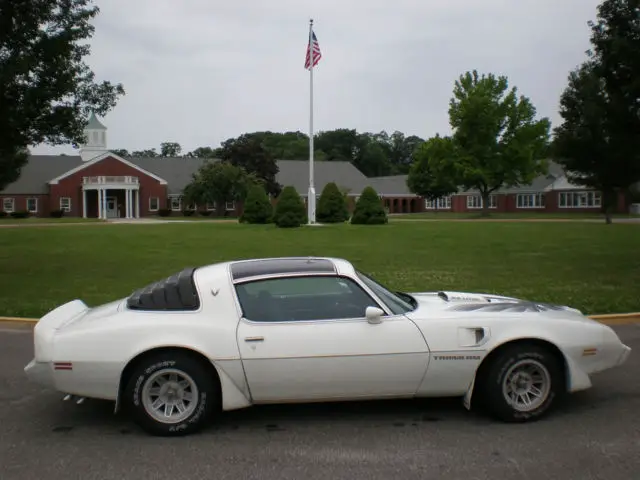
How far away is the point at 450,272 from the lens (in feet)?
50.5

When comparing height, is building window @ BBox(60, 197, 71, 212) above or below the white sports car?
above

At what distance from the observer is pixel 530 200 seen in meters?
75.1

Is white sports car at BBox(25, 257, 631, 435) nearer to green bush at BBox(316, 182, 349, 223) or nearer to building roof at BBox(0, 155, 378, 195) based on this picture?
green bush at BBox(316, 182, 349, 223)

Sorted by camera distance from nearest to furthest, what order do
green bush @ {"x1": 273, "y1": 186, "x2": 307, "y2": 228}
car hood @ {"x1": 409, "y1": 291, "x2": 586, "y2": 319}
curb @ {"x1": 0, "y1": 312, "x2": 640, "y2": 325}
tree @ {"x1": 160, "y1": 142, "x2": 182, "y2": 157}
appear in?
car hood @ {"x1": 409, "y1": 291, "x2": 586, "y2": 319} < curb @ {"x1": 0, "y1": 312, "x2": 640, "y2": 325} < green bush @ {"x1": 273, "y1": 186, "x2": 307, "y2": 228} < tree @ {"x1": 160, "y1": 142, "x2": 182, "y2": 157}

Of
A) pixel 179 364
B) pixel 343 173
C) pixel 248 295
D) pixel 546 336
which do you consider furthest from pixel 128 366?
pixel 343 173

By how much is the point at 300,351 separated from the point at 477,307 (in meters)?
1.56

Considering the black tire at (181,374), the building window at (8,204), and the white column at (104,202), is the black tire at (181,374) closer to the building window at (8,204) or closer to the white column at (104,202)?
the white column at (104,202)

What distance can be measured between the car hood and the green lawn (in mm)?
4961

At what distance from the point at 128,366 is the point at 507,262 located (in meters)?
14.5

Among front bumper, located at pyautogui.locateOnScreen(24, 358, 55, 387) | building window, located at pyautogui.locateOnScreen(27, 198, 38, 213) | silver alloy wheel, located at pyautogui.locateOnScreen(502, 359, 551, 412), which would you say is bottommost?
silver alloy wheel, located at pyautogui.locateOnScreen(502, 359, 551, 412)

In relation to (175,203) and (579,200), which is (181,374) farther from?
(579,200)

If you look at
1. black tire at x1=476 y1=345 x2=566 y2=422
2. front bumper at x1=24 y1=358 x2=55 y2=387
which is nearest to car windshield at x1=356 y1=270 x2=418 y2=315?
black tire at x1=476 y1=345 x2=566 y2=422

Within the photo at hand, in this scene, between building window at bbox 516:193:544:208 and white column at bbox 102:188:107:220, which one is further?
building window at bbox 516:193:544:208

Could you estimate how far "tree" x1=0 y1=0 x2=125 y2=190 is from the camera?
14.1m
